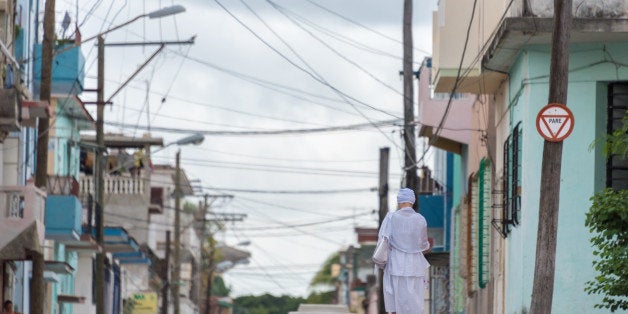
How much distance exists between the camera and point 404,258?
20.8 metres

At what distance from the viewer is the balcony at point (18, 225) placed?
3350 cm

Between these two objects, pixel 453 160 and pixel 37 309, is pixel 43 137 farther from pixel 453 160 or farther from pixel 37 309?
pixel 453 160

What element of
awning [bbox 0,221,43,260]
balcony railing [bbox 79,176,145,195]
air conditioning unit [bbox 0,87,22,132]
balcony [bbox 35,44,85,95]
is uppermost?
balcony [bbox 35,44,85,95]

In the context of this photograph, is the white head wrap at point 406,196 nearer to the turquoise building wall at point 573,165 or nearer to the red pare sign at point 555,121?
the red pare sign at point 555,121

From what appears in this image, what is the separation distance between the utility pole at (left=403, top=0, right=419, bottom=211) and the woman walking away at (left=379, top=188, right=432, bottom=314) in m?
17.0

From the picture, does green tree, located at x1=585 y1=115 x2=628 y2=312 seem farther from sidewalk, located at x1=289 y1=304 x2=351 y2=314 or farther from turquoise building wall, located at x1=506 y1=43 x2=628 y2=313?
sidewalk, located at x1=289 y1=304 x2=351 y2=314

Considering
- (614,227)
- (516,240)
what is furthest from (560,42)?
(516,240)

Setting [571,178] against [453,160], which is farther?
[453,160]

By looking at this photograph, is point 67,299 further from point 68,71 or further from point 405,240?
point 405,240

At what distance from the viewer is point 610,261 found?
19.6 m

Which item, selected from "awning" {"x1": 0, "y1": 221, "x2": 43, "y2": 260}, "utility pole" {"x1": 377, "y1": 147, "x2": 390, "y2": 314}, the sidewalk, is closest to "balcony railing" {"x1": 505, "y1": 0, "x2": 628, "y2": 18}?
→ the sidewalk

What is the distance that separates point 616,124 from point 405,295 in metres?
5.21

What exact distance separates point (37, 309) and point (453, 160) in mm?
14930

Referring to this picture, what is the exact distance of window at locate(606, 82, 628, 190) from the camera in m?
24.3
